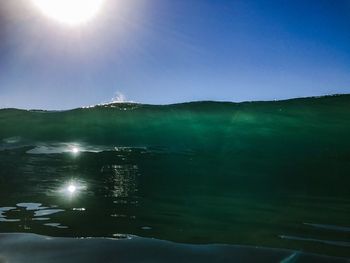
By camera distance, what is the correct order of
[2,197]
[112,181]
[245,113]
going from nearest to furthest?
[2,197], [112,181], [245,113]

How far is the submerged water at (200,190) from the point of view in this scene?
2.74 m

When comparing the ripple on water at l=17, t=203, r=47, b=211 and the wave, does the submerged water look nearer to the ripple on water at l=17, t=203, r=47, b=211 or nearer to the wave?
the ripple on water at l=17, t=203, r=47, b=211

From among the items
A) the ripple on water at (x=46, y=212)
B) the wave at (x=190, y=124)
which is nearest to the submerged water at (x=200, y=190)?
the ripple on water at (x=46, y=212)

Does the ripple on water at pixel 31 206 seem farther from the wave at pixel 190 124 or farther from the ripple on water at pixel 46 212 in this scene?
the wave at pixel 190 124

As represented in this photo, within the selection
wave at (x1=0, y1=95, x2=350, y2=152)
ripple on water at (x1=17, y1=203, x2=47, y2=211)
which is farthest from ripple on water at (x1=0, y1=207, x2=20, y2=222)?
wave at (x1=0, y1=95, x2=350, y2=152)

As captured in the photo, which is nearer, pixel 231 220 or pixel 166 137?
pixel 231 220

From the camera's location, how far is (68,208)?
11.3 ft

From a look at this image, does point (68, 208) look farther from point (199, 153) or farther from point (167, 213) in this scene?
point (199, 153)

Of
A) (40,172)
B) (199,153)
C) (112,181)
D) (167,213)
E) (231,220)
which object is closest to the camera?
(231,220)

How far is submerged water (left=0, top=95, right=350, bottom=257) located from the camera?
108 inches

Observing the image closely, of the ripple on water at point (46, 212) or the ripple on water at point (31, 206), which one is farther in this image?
the ripple on water at point (31, 206)

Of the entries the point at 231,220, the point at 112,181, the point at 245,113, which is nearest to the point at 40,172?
the point at 112,181

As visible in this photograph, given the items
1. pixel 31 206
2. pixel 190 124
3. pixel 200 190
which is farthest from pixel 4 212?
pixel 190 124

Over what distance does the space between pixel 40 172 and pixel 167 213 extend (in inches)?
123
